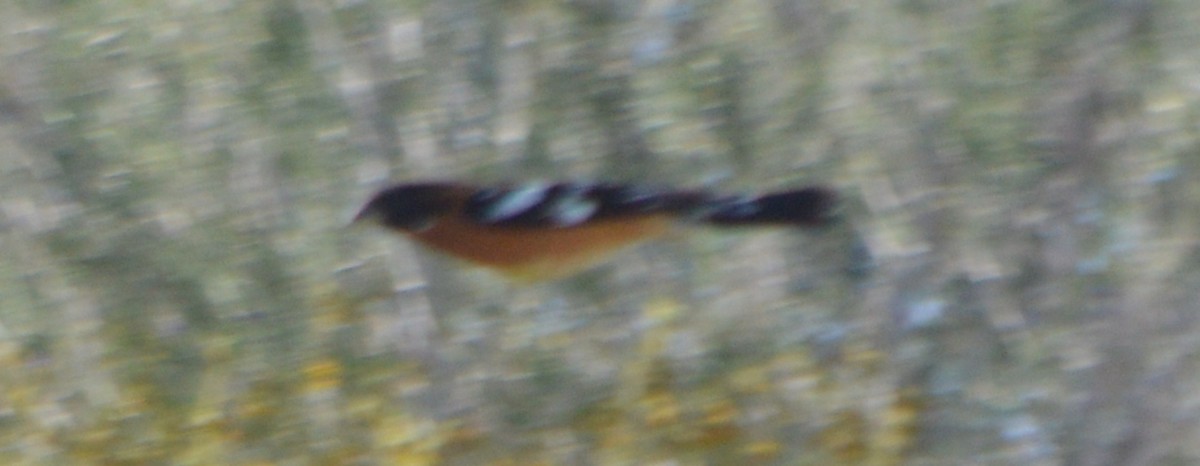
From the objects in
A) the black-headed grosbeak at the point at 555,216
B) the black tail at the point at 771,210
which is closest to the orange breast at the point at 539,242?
the black-headed grosbeak at the point at 555,216

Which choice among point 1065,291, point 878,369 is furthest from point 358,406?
point 1065,291

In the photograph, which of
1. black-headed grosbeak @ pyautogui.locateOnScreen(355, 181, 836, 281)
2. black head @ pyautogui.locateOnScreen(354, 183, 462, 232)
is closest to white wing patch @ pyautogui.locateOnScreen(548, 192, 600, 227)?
black-headed grosbeak @ pyautogui.locateOnScreen(355, 181, 836, 281)

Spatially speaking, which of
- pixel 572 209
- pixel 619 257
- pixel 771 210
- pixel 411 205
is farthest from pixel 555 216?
pixel 771 210

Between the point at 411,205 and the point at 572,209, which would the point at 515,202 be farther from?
the point at 411,205

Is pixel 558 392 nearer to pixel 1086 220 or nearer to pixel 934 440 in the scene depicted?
Answer: pixel 934 440

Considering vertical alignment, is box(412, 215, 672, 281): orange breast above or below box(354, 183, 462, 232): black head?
below

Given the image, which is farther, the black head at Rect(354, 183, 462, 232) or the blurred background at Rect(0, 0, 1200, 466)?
the black head at Rect(354, 183, 462, 232)

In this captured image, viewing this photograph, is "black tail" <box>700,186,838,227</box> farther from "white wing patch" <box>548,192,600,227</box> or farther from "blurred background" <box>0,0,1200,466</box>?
"white wing patch" <box>548,192,600,227</box>
